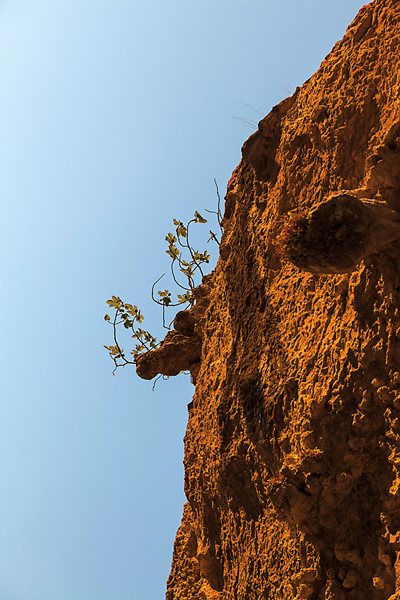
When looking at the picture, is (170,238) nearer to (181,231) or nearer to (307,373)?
(181,231)

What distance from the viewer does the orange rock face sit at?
2.49 metres

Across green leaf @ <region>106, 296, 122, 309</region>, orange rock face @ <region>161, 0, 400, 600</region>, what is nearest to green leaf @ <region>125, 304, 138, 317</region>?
green leaf @ <region>106, 296, 122, 309</region>

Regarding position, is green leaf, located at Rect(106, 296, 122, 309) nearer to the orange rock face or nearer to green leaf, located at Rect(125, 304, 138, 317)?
green leaf, located at Rect(125, 304, 138, 317)

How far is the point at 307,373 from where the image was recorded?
9.39 feet

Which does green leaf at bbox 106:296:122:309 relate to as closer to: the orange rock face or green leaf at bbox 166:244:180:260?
green leaf at bbox 166:244:180:260

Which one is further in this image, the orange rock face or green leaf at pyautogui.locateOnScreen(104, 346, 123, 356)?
green leaf at pyautogui.locateOnScreen(104, 346, 123, 356)

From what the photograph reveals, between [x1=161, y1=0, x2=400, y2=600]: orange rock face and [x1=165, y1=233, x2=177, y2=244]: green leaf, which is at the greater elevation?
[x1=165, y1=233, x2=177, y2=244]: green leaf

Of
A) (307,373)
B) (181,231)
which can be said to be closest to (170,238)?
(181,231)

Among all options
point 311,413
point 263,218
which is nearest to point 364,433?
point 311,413

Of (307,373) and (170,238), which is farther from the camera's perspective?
(170,238)

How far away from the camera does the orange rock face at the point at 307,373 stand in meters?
2.49

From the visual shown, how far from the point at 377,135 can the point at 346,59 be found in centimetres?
49

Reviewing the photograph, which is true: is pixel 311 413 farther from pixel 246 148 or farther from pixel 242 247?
pixel 246 148

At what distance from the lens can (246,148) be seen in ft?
12.2
